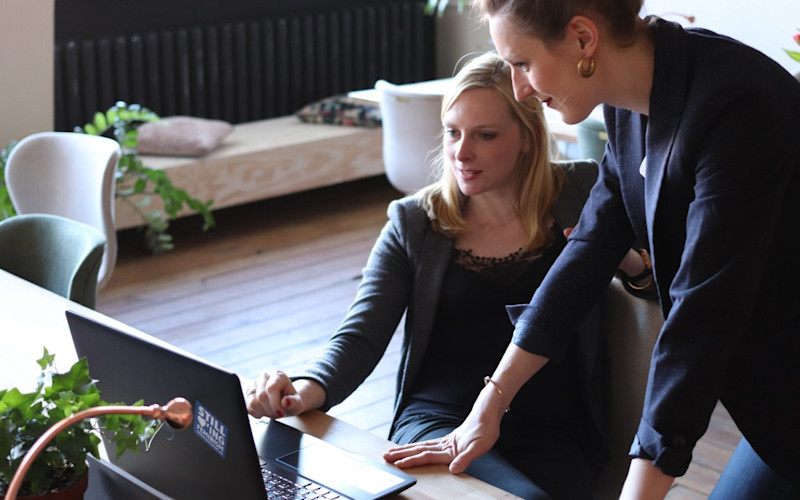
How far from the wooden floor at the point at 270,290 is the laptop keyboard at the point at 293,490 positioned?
1597 mm

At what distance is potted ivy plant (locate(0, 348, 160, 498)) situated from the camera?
3.68ft

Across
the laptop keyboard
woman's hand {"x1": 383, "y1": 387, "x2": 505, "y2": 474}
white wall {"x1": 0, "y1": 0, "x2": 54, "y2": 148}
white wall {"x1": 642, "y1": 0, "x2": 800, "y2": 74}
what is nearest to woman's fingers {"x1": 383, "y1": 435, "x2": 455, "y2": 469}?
woman's hand {"x1": 383, "y1": 387, "x2": 505, "y2": 474}

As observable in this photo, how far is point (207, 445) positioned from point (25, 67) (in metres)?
3.22

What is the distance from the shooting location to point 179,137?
16.5ft

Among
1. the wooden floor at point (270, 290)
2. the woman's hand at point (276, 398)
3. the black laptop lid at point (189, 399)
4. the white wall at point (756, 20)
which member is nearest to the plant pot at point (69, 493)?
the black laptop lid at point (189, 399)

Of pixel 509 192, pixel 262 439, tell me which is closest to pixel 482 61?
pixel 509 192

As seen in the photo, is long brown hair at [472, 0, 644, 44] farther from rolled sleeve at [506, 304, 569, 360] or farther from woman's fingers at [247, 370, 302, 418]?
woman's fingers at [247, 370, 302, 418]

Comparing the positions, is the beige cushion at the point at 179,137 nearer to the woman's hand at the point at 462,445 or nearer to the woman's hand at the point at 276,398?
the woman's hand at the point at 276,398

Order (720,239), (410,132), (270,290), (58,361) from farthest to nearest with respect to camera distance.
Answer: (270,290) → (410,132) → (58,361) → (720,239)

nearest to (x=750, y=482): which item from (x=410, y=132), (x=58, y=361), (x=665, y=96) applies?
(x=665, y=96)

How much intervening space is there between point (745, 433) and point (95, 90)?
181 inches

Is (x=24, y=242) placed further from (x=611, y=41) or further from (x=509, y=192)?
(x=611, y=41)

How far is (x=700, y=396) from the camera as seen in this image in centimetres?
113

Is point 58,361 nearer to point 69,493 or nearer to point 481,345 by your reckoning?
point 69,493
